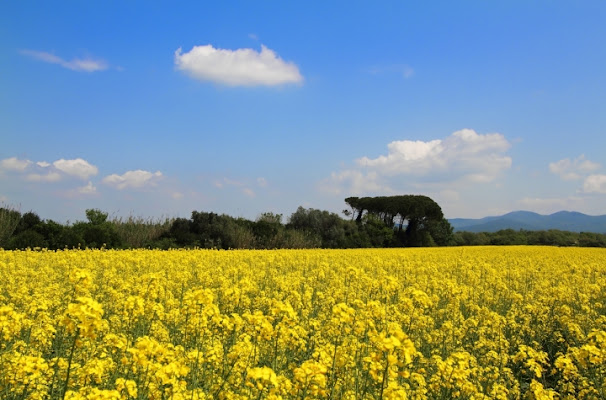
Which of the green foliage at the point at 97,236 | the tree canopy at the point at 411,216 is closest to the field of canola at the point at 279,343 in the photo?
the green foliage at the point at 97,236

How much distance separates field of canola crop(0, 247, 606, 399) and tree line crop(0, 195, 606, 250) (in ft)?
37.5

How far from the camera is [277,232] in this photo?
115 ft

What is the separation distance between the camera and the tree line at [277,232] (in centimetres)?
2395

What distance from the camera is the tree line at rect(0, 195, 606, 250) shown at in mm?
23953

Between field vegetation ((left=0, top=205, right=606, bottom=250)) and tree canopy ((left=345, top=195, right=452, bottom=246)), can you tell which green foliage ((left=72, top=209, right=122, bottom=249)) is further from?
tree canopy ((left=345, top=195, right=452, bottom=246))

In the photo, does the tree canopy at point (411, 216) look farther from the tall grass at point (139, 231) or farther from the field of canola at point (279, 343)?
the field of canola at point (279, 343)

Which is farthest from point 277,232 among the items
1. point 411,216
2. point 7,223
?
point 411,216

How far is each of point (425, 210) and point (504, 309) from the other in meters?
45.8

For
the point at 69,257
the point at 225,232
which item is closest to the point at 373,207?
the point at 225,232

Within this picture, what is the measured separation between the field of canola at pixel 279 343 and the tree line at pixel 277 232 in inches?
450

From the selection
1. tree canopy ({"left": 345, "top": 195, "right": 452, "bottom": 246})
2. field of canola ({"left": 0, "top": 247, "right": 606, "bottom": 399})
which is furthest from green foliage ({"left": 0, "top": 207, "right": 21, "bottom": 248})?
tree canopy ({"left": 345, "top": 195, "right": 452, "bottom": 246})

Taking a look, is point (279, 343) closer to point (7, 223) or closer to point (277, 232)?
point (7, 223)

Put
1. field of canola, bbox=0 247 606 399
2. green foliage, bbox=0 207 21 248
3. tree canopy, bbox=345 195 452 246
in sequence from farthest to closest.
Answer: tree canopy, bbox=345 195 452 246 → green foliage, bbox=0 207 21 248 → field of canola, bbox=0 247 606 399

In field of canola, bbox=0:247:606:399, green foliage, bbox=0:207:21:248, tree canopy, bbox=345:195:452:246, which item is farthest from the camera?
tree canopy, bbox=345:195:452:246
